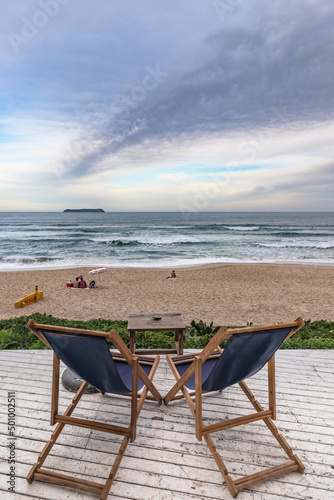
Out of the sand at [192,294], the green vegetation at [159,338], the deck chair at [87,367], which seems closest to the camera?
the deck chair at [87,367]

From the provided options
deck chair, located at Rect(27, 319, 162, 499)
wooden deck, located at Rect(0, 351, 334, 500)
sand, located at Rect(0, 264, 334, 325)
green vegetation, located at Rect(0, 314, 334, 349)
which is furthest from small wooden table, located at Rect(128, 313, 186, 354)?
sand, located at Rect(0, 264, 334, 325)

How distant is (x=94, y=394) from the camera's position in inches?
94.7

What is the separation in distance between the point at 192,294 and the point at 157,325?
7630 millimetres

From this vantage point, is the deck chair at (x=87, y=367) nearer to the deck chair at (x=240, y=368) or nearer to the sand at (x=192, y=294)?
the deck chair at (x=240, y=368)

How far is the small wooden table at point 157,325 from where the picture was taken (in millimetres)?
2807

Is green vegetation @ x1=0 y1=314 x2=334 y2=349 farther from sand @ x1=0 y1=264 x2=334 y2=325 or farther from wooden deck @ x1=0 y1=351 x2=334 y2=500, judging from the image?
sand @ x1=0 y1=264 x2=334 y2=325

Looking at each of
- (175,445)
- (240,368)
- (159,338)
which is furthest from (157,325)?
(159,338)

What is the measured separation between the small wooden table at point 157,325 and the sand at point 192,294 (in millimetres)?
4535

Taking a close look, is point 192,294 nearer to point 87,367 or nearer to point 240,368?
point 240,368

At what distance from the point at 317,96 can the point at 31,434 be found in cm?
1377

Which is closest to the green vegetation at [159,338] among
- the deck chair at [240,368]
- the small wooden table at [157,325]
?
the small wooden table at [157,325]

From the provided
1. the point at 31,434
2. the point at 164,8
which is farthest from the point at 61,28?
→ the point at 31,434

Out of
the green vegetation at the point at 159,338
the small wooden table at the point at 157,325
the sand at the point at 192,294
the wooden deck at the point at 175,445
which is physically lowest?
the sand at the point at 192,294

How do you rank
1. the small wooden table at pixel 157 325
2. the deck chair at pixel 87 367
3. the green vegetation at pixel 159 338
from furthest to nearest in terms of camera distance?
the green vegetation at pixel 159 338 → the small wooden table at pixel 157 325 → the deck chair at pixel 87 367
